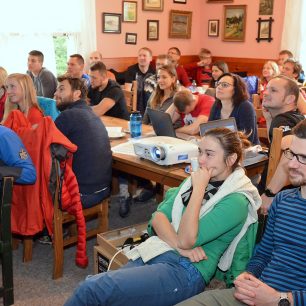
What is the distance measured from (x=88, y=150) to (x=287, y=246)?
1.43 m

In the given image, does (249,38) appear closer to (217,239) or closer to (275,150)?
(275,150)

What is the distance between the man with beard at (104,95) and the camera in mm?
4035

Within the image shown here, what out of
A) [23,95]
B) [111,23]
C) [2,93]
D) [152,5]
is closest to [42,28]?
[111,23]

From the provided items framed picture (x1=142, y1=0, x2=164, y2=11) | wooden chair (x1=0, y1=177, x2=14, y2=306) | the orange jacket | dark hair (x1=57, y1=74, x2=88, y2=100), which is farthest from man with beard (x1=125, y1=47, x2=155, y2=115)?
wooden chair (x1=0, y1=177, x2=14, y2=306)

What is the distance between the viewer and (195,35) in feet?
25.8

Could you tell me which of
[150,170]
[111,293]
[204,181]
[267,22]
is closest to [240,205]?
[204,181]

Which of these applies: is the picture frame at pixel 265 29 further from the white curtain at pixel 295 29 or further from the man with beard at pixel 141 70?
the man with beard at pixel 141 70

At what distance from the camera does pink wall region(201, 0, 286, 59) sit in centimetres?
678

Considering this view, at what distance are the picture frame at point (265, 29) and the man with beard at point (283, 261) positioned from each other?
583cm

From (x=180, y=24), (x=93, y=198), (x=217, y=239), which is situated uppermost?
(x=180, y=24)

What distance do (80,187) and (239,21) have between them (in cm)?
550

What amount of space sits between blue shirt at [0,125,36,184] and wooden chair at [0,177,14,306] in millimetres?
138

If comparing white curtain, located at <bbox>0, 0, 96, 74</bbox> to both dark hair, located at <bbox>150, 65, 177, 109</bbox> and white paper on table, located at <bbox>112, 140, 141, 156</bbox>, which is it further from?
white paper on table, located at <bbox>112, 140, 141, 156</bbox>

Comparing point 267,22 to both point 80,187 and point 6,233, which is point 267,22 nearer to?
point 80,187
